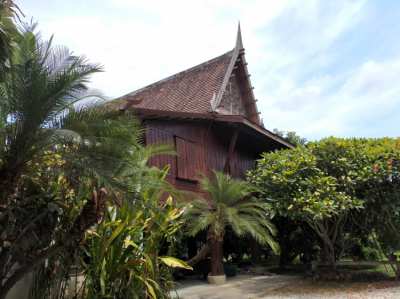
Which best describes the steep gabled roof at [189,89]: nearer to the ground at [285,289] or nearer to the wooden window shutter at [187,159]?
the wooden window shutter at [187,159]

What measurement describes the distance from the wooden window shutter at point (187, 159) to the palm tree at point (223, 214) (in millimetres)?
919

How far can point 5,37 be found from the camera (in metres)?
5.90

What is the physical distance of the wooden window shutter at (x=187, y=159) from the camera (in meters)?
11.8

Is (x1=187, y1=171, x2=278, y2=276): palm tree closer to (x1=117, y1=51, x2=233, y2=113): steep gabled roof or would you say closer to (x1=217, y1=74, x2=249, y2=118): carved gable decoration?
(x1=117, y1=51, x2=233, y2=113): steep gabled roof

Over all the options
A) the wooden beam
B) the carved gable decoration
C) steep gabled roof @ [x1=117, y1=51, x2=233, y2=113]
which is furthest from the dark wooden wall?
the carved gable decoration

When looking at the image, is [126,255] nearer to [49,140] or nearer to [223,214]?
[49,140]

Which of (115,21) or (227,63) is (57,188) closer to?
(115,21)

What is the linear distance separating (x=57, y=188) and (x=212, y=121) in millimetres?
6888

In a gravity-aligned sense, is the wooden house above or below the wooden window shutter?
above

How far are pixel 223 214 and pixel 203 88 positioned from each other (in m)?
7.02

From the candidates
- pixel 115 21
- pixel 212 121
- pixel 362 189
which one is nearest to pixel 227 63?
pixel 212 121

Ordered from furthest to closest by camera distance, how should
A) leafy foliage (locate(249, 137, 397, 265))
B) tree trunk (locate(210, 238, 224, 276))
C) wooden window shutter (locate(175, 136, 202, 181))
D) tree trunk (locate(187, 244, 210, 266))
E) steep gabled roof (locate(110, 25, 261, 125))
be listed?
steep gabled roof (locate(110, 25, 261, 125)) → wooden window shutter (locate(175, 136, 202, 181)) → tree trunk (locate(210, 238, 224, 276)) → leafy foliage (locate(249, 137, 397, 265)) → tree trunk (locate(187, 244, 210, 266))

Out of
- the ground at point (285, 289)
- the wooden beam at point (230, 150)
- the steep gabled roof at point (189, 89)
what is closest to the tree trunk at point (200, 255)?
the ground at point (285, 289)

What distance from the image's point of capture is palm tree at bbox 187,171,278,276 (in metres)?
10.2
